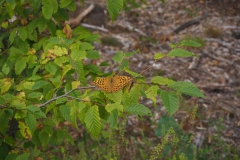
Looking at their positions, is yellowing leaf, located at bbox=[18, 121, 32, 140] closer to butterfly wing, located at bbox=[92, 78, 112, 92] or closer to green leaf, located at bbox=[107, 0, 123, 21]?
butterfly wing, located at bbox=[92, 78, 112, 92]

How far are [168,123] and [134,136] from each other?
61cm

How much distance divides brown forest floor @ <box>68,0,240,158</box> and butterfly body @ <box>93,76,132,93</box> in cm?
278

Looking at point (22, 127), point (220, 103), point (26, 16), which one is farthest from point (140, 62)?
point (22, 127)

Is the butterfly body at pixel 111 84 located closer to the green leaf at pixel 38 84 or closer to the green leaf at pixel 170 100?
the green leaf at pixel 170 100

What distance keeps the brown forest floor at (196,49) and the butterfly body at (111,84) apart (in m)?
2.78

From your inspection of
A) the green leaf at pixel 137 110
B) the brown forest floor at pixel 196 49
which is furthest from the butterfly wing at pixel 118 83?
the brown forest floor at pixel 196 49

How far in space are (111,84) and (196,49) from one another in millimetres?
5495

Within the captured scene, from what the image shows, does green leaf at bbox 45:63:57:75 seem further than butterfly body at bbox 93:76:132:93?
Yes

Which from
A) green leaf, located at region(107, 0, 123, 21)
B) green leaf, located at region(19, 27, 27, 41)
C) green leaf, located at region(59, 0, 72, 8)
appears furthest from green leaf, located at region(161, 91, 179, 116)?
green leaf, located at region(19, 27, 27, 41)

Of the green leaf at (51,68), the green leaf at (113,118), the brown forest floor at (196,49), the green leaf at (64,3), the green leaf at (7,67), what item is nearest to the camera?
the green leaf at (113,118)

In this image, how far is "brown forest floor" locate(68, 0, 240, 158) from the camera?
514 centimetres

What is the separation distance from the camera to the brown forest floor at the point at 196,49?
5.14 m

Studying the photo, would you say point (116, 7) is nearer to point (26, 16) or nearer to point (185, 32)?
point (26, 16)

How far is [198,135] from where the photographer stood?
4762mm
